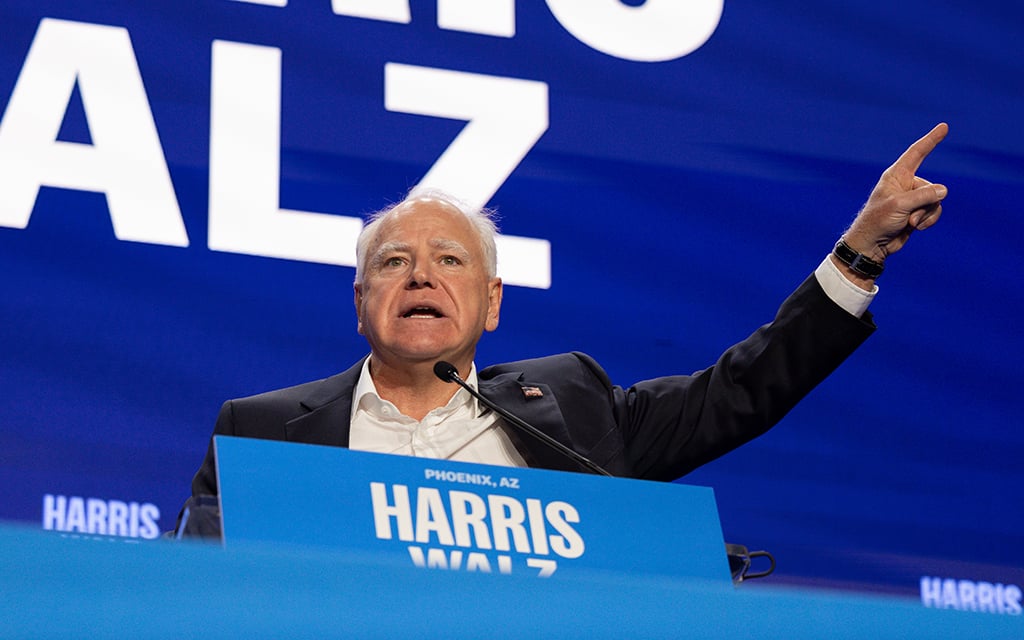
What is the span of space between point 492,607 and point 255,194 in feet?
6.68

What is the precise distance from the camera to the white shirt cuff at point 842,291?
85.6 inches

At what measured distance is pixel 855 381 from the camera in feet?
10.3

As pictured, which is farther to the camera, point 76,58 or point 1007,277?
A: point 1007,277

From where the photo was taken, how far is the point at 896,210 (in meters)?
2.13

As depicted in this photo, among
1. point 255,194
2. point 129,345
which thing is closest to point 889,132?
Answer: point 255,194

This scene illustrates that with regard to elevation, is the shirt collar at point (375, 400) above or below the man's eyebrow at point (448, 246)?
below

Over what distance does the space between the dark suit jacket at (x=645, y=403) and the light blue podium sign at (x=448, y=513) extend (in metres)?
0.65

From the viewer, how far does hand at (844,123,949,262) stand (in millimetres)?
2123

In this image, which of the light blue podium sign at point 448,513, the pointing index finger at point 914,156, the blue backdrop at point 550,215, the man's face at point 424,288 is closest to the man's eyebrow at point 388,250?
the man's face at point 424,288

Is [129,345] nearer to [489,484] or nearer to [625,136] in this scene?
[625,136]

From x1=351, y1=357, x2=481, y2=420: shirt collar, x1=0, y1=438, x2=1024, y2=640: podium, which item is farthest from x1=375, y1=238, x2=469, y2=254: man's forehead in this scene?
x1=0, y1=438, x2=1024, y2=640: podium

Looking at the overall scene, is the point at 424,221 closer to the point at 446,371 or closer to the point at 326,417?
the point at 326,417

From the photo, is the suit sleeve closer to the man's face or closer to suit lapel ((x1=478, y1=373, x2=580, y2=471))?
suit lapel ((x1=478, y1=373, x2=580, y2=471))

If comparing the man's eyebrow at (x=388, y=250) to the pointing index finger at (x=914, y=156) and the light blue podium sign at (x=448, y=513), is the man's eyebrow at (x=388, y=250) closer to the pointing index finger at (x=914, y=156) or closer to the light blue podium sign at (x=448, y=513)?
the pointing index finger at (x=914, y=156)
